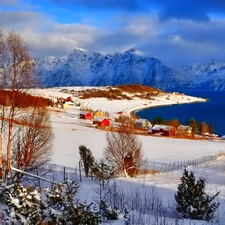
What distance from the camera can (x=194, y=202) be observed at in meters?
9.55

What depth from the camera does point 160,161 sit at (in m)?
34.4

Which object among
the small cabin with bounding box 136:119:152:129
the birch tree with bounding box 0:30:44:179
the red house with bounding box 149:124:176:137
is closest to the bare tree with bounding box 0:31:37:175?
the birch tree with bounding box 0:30:44:179

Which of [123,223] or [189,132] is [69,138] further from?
[123,223]

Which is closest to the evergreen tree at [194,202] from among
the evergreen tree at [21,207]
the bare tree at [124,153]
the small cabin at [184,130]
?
the evergreen tree at [21,207]

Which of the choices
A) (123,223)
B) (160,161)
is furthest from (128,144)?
(123,223)

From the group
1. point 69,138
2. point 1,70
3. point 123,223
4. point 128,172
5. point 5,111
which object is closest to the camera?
point 123,223

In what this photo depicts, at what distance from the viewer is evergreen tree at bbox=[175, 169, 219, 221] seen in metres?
9.29

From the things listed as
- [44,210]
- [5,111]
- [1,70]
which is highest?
[1,70]

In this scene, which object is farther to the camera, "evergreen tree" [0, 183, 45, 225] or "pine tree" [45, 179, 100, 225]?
"pine tree" [45, 179, 100, 225]

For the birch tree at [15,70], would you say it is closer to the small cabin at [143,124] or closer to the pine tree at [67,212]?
the pine tree at [67,212]

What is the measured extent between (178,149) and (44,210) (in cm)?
3946

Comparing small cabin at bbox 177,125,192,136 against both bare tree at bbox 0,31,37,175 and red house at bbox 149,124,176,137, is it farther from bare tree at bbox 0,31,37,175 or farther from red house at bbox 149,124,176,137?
bare tree at bbox 0,31,37,175

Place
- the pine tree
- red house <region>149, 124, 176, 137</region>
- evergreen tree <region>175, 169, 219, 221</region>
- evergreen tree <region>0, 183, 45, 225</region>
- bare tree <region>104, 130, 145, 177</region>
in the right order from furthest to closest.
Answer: red house <region>149, 124, 176, 137</region>
bare tree <region>104, 130, 145, 177</region>
evergreen tree <region>175, 169, 219, 221</region>
the pine tree
evergreen tree <region>0, 183, 45, 225</region>

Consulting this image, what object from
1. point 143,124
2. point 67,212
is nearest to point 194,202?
point 67,212
